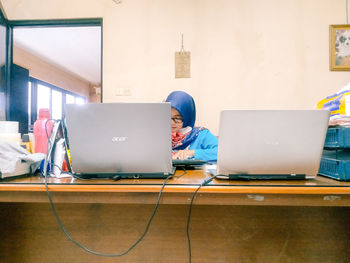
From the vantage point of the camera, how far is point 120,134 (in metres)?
0.74

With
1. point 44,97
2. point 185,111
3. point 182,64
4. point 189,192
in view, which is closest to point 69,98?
point 44,97

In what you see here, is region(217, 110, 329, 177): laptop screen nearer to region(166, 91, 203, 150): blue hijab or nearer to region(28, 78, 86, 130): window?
region(166, 91, 203, 150): blue hijab

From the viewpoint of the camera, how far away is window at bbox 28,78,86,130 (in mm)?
4680

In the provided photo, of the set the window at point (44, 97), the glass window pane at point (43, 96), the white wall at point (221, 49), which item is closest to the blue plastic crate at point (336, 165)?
the white wall at point (221, 49)

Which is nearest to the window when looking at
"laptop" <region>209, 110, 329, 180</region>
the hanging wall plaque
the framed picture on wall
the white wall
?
the white wall

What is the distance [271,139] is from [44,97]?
5.86 metres

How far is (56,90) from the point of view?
573 cm

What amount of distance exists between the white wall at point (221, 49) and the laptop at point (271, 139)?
1.58m

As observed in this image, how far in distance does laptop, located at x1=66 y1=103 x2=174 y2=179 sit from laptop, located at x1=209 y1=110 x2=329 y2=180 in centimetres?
21

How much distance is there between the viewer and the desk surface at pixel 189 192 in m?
0.68

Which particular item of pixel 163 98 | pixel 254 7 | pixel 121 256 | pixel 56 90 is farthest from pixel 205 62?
pixel 56 90

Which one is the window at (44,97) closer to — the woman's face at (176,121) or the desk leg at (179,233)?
the woman's face at (176,121)

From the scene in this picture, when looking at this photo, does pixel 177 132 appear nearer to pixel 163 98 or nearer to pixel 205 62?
pixel 163 98

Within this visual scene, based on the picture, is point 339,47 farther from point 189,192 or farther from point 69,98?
point 69,98
